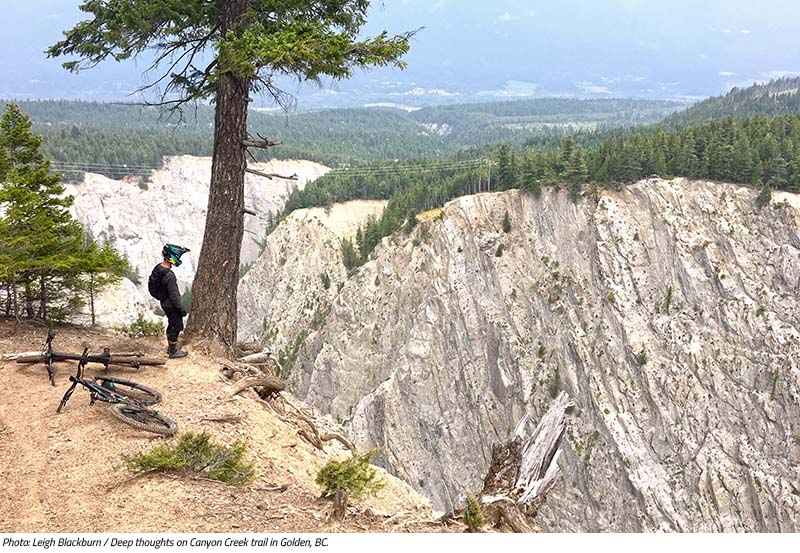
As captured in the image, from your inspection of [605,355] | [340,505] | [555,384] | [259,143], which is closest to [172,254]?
[259,143]

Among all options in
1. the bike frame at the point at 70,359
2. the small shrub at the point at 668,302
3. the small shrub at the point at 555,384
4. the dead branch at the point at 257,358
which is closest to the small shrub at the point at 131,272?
the bike frame at the point at 70,359

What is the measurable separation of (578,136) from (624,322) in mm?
71395

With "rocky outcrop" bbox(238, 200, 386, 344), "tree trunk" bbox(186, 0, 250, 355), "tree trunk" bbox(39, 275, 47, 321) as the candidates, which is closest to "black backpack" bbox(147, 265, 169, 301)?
"tree trunk" bbox(186, 0, 250, 355)

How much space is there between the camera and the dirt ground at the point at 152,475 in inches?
204

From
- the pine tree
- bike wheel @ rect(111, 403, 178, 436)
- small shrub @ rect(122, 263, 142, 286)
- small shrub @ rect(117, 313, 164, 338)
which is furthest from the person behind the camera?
the pine tree

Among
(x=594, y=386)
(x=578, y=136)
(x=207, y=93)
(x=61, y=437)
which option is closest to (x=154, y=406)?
(x=61, y=437)

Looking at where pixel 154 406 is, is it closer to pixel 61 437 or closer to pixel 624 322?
pixel 61 437

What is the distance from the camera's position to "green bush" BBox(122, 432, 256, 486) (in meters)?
5.78

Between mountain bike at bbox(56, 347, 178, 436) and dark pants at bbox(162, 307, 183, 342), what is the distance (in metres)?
1.52

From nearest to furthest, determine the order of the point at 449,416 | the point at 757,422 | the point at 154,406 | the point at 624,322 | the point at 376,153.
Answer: the point at 154,406 → the point at 757,422 → the point at 624,322 → the point at 449,416 → the point at 376,153

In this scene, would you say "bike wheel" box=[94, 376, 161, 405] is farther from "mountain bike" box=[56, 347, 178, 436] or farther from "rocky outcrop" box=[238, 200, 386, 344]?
"rocky outcrop" box=[238, 200, 386, 344]

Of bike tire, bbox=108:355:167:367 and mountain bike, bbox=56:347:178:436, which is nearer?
mountain bike, bbox=56:347:178:436

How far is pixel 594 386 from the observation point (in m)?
41.0

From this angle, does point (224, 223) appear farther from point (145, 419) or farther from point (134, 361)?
point (145, 419)
